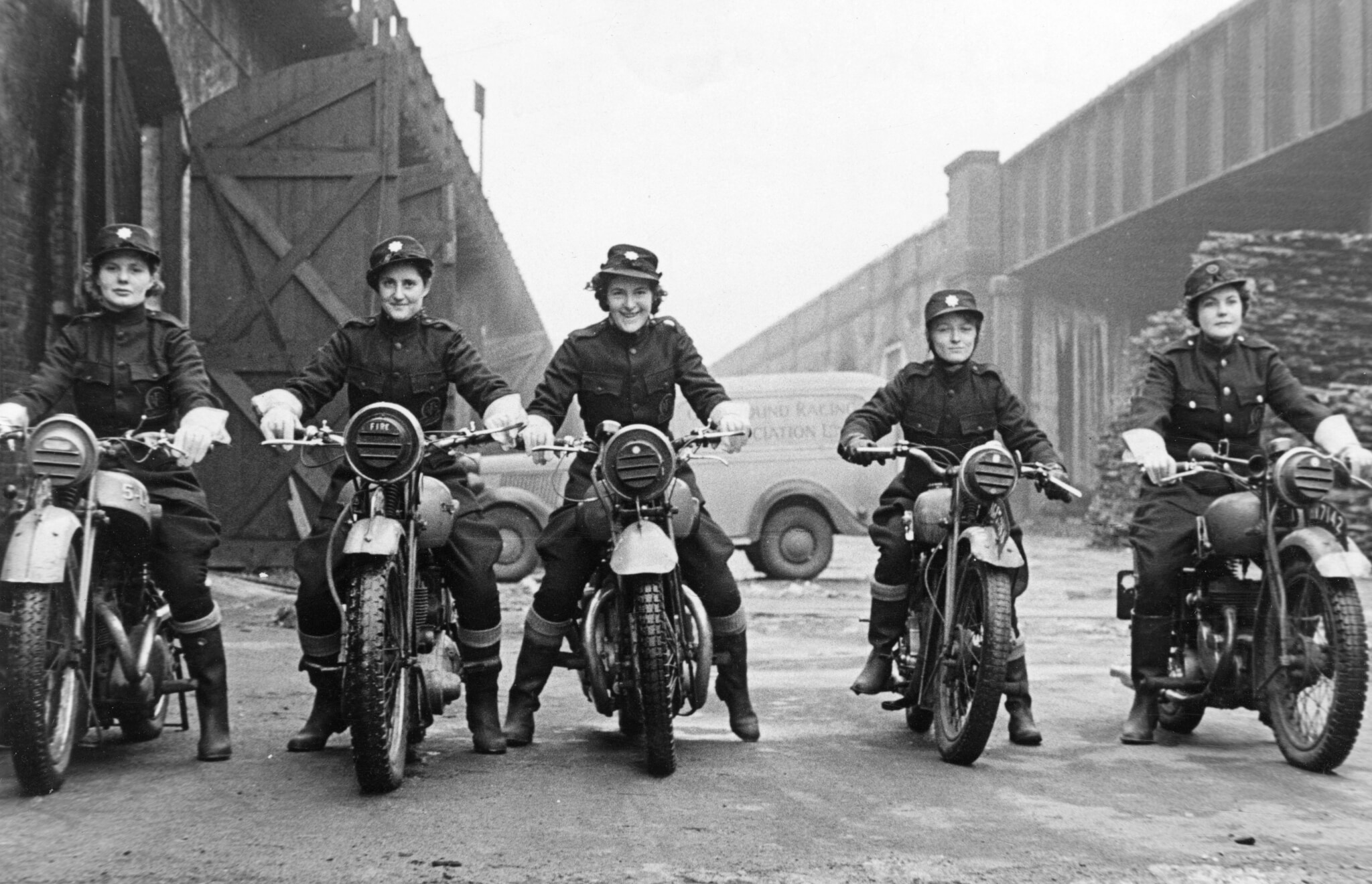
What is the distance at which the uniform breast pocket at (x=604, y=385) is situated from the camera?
18.5 ft

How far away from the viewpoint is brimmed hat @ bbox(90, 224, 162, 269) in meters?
5.02

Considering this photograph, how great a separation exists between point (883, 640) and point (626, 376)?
1.44 meters

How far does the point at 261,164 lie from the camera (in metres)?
12.3

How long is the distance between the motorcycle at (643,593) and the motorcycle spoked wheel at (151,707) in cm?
140

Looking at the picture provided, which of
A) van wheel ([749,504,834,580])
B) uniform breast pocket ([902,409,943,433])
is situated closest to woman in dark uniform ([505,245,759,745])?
uniform breast pocket ([902,409,943,433])

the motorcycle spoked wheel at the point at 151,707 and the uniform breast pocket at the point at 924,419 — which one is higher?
the uniform breast pocket at the point at 924,419

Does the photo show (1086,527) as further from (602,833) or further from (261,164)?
(602,833)

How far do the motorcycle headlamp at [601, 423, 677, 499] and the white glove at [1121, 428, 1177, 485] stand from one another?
1640mm

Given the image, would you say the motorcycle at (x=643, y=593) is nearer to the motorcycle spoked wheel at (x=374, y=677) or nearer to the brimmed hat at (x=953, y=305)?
the motorcycle spoked wheel at (x=374, y=677)

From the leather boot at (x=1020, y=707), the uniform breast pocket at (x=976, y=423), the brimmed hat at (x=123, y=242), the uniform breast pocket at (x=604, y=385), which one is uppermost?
the brimmed hat at (x=123, y=242)

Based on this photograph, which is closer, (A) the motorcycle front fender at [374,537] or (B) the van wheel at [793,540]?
(A) the motorcycle front fender at [374,537]

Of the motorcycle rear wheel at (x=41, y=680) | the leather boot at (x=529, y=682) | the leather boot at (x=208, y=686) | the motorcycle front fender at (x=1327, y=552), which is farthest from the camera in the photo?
the leather boot at (x=529, y=682)

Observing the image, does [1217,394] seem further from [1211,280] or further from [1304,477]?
[1304,477]

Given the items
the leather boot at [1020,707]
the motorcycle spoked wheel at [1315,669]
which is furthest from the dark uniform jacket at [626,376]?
the motorcycle spoked wheel at [1315,669]
